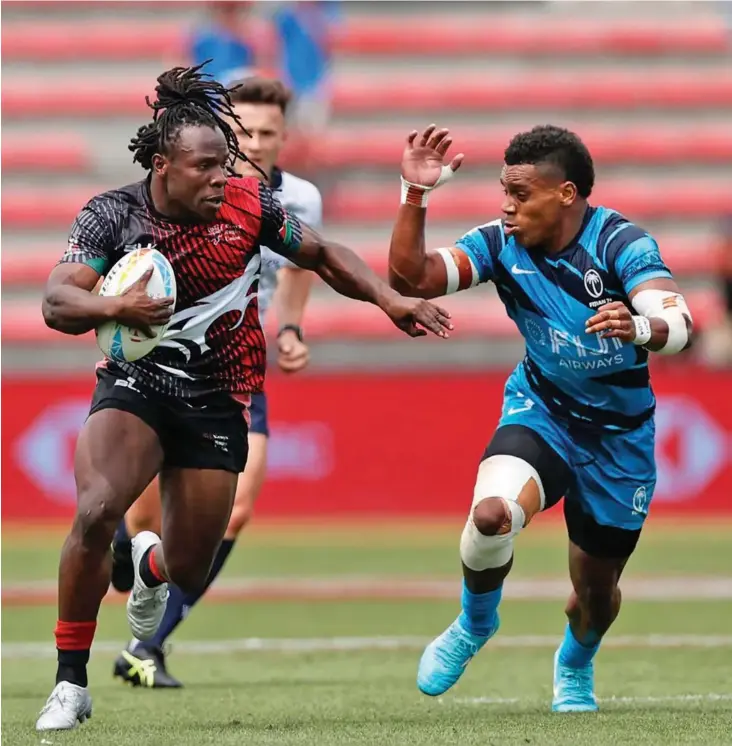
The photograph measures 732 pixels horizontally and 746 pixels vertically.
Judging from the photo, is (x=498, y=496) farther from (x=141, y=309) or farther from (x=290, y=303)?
(x=290, y=303)

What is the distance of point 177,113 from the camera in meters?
6.24

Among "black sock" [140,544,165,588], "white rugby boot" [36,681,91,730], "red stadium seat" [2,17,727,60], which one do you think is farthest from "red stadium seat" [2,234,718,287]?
"white rugby boot" [36,681,91,730]

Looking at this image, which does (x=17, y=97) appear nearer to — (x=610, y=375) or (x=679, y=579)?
(x=679, y=579)

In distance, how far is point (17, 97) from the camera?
79.5 ft

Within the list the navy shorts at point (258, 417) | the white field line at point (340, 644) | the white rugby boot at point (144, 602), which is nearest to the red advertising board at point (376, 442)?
the white field line at point (340, 644)

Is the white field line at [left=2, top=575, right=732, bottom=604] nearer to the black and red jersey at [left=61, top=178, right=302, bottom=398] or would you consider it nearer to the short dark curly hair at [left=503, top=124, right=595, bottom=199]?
the short dark curly hair at [left=503, top=124, right=595, bottom=199]

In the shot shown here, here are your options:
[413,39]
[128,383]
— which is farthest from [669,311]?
[413,39]

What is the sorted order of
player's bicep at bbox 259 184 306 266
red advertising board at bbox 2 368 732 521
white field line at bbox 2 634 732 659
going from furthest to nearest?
red advertising board at bbox 2 368 732 521 → white field line at bbox 2 634 732 659 → player's bicep at bbox 259 184 306 266

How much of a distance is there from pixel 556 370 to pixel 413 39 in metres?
18.8

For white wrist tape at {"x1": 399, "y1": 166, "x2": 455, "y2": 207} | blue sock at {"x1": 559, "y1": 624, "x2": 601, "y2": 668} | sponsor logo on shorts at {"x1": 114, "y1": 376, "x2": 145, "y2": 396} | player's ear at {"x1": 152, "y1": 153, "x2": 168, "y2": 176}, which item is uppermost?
player's ear at {"x1": 152, "y1": 153, "x2": 168, "y2": 176}

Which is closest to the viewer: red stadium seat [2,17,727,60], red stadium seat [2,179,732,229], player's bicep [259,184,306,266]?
player's bicep [259,184,306,266]

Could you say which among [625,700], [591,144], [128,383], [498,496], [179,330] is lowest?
[591,144]

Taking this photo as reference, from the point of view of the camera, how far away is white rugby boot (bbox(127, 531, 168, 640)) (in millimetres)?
6914

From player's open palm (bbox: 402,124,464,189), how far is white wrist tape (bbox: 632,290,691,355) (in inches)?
36.5
